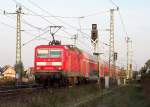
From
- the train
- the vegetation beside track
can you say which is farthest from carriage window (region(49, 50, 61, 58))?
the vegetation beside track

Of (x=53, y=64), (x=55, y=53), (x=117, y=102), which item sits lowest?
(x=117, y=102)

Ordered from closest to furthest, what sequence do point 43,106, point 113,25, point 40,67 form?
point 43,106 < point 40,67 < point 113,25

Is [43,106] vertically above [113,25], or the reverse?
[113,25]

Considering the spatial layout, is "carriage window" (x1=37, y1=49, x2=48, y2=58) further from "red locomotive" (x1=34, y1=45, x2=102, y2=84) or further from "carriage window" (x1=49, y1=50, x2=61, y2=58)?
"carriage window" (x1=49, y1=50, x2=61, y2=58)

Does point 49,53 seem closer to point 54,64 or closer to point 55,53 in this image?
point 55,53

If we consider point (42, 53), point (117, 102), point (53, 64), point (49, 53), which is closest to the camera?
point (117, 102)

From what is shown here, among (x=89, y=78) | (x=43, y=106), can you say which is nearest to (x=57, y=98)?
(x=43, y=106)

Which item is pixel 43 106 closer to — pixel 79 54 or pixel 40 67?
pixel 40 67

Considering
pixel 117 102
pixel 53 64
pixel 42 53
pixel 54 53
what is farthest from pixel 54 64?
pixel 117 102

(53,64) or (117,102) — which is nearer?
(117,102)

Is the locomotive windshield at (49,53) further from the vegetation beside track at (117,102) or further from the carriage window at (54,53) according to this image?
the vegetation beside track at (117,102)

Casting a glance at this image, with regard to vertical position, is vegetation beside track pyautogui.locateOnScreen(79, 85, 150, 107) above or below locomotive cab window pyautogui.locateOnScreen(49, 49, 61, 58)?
below

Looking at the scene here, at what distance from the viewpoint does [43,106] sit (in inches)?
768

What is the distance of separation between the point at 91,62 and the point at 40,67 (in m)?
20.7
